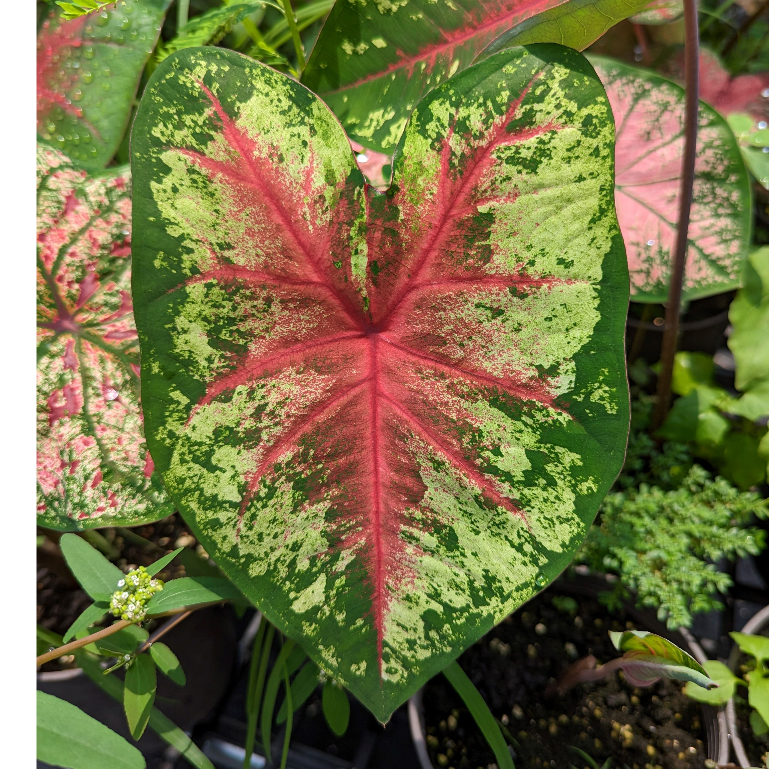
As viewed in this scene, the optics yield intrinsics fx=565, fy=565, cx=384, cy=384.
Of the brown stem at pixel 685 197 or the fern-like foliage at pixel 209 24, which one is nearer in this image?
the brown stem at pixel 685 197

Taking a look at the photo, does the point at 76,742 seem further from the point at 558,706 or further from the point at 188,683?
the point at 558,706

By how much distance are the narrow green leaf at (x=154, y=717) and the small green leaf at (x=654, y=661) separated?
610 mm

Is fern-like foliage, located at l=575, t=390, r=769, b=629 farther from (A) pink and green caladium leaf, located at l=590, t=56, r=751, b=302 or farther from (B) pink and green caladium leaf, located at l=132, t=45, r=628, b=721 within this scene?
(B) pink and green caladium leaf, located at l=132, t=45, r=628, b=721

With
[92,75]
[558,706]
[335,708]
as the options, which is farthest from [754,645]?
[92,75]

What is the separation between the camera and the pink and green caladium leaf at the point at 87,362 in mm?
709

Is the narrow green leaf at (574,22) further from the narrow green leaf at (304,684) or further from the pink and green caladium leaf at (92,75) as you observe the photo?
the narrow green leaf at (304,684)

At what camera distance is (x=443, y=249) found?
0.56 meters

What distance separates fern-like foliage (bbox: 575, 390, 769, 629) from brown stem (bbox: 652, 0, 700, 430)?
14 centimetres

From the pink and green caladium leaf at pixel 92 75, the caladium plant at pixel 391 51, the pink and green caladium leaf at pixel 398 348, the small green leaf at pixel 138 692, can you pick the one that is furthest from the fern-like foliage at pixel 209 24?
the small green leaf at pixel 138 692

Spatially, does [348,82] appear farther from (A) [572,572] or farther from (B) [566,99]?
(A) [572,572]

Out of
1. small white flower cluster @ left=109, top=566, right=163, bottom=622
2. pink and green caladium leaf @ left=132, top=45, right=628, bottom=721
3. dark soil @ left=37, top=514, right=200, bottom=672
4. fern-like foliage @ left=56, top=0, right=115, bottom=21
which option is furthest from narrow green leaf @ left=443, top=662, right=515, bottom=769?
fern-like foliage @ left=56, top=0, right=115, bottom=21

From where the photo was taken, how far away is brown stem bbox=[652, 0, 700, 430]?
676 millimetres

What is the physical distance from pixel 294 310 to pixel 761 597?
1.19 m

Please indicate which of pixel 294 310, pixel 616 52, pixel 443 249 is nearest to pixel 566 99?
pixel 443 249
